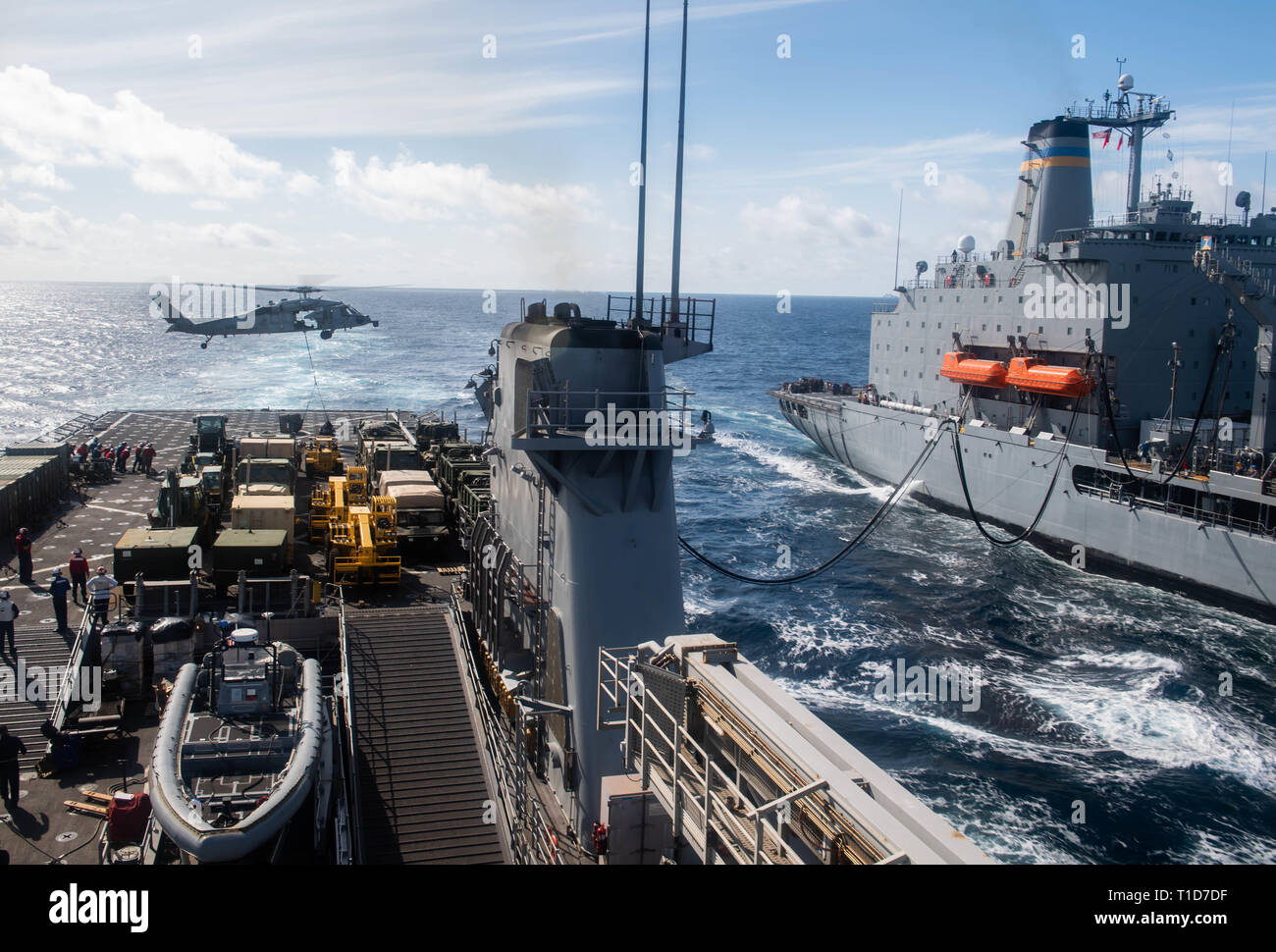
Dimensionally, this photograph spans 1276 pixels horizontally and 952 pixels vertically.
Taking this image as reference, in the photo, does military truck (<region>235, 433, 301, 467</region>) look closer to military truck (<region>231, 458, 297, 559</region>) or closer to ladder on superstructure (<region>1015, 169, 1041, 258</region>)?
military truck (<region>231, 458, 297, 559</region>)

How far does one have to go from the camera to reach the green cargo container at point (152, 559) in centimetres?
2081

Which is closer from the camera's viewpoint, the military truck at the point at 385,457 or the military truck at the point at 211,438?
the military truck at the point at 385,457

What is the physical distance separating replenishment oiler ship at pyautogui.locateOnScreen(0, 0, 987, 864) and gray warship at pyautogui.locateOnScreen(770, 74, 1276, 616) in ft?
81.2

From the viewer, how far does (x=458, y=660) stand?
18844 mm

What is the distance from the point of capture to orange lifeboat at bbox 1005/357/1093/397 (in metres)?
39.4

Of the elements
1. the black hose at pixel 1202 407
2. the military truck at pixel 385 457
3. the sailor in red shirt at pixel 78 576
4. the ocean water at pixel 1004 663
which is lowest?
the ocean water at pixel 1004 663

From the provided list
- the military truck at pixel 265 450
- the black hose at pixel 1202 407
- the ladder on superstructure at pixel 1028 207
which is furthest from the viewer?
the ladder on superstructure at pixel 1028 207

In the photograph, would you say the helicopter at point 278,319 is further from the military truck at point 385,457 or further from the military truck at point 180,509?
the military truck at point 180,509

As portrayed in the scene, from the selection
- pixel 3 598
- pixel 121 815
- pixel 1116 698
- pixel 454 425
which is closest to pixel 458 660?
pixel 121 815

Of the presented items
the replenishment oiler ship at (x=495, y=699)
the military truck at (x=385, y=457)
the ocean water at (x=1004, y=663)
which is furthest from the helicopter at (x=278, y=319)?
the replenishment oiler ship at (x=495, y=699)

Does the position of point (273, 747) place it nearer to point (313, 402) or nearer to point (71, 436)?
point (71, 436)

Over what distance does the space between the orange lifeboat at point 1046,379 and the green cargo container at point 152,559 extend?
34001 millimetres

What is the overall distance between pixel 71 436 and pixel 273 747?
37296mm
